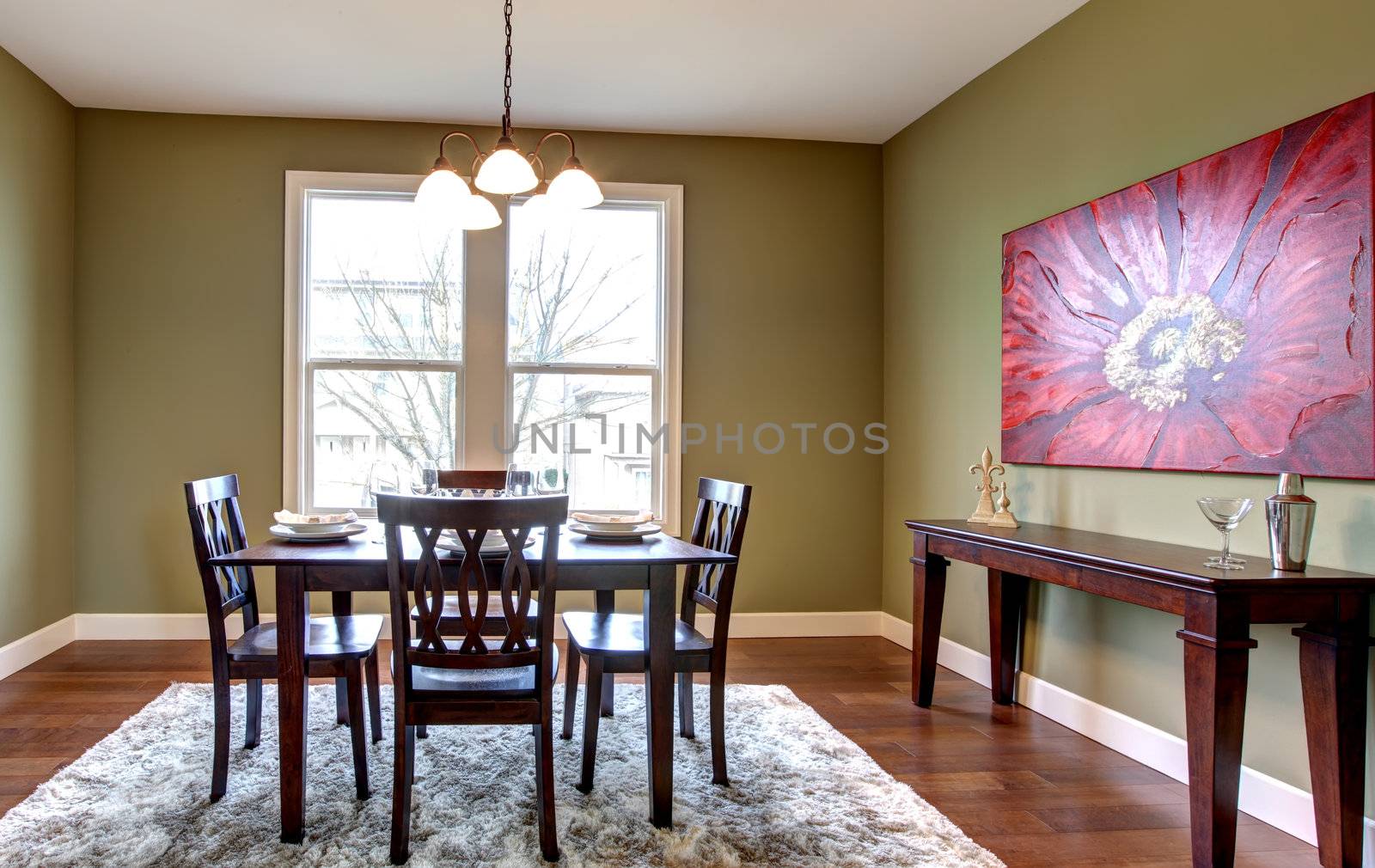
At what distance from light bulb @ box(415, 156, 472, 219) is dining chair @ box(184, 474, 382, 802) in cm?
108

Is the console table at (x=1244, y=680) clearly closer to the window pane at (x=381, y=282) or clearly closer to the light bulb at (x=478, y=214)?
the light bulb at (x=478, y=214)

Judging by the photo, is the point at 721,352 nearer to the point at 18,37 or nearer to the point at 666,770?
the point at 666,770

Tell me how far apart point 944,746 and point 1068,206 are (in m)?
2.06

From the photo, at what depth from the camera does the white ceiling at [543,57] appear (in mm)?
3471

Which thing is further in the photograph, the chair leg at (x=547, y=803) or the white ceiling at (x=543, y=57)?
the white ceiling at (x=543, y=57)

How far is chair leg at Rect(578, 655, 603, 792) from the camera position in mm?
2570

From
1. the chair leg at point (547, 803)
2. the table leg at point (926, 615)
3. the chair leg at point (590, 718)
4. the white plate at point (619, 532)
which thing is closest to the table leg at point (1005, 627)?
the table leg at point (926, 615)

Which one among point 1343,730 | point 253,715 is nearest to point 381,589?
point 253,715

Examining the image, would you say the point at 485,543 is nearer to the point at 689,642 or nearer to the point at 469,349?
the point at 689,642

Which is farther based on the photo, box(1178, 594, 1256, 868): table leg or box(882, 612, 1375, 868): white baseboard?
box(882, 612, 1375, 868): white baseboard

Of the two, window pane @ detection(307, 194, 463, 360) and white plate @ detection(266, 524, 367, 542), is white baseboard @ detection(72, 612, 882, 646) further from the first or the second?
white plate @ detection(266, 524, 367, 542)

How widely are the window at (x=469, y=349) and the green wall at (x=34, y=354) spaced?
1.04 m

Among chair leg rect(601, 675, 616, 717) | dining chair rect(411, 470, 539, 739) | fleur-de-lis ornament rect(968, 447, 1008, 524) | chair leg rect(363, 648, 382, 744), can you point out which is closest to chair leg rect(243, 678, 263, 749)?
chair leg rect(363, 648, 382, 744)

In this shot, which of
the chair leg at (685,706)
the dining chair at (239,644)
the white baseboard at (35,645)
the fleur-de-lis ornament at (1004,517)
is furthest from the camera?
the white baseboard at (35,645)
